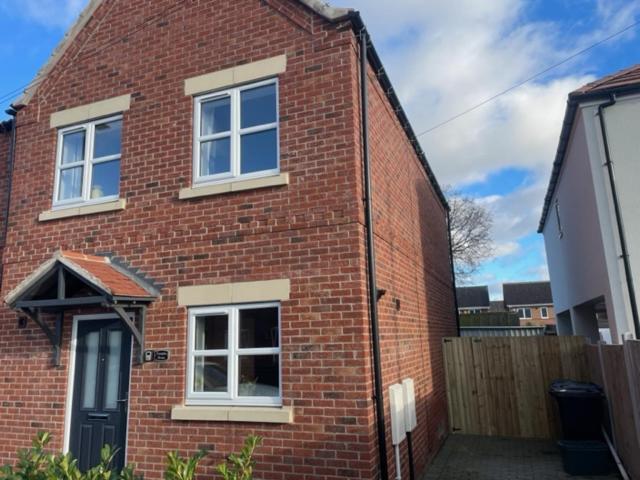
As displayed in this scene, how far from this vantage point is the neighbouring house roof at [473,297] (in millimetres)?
57031

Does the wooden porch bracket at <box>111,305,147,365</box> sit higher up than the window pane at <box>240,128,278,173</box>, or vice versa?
the window pane at <box>240,128,278,173</box>

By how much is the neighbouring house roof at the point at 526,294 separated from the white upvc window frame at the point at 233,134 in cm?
5536

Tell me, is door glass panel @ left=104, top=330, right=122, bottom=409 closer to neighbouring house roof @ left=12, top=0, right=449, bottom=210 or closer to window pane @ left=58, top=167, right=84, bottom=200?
window pane @ left=58, top=167, right=84, bottom=200

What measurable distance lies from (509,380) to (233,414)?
7162mm

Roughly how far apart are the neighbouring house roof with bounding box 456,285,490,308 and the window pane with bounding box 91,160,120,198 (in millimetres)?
53105

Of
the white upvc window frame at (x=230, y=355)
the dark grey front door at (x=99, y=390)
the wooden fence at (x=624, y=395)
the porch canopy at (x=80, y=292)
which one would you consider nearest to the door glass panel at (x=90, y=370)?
the dark grey front door at (x=99, y=390)

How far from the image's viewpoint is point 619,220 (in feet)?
26.0

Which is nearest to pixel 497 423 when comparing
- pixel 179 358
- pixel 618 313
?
pixel 618 313

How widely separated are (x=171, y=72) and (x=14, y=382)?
526 cm

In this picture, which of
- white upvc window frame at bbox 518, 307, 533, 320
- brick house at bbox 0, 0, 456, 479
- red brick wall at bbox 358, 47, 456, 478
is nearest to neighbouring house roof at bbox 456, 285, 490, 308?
white upvc window frame at bbox 518, 307, 533, 320

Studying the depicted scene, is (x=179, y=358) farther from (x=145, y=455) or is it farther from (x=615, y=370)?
(x=615, y=370)

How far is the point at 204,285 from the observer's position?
619 cm

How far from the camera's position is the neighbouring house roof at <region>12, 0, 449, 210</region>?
621cm

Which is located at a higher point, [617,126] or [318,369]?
[617,126]
